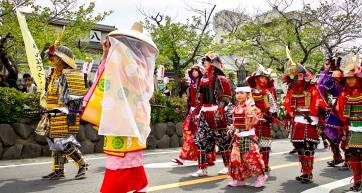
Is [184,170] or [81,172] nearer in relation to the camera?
[81,172]

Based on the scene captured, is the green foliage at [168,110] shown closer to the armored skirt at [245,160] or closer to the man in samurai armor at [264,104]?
the man in samurai armor at [264,104]

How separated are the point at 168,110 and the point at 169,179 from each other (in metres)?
5.50

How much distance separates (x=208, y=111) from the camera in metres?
7.30

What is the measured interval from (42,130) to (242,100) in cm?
320

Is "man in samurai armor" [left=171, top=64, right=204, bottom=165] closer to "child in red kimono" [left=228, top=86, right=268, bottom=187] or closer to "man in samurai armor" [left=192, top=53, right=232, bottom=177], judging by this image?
"man in samurai armor" [left=192, top=53, right=232, bottom=177]

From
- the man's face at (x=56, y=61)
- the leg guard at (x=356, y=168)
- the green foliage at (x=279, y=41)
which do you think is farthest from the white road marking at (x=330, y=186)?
the green foliage at (x=279, y=41)

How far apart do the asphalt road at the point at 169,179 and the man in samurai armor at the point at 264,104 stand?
58 cm

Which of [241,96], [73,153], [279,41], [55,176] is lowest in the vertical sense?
[55,176]

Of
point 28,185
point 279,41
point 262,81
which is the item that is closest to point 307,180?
point 262,81

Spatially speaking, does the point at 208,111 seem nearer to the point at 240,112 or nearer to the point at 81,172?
the point at 240,112

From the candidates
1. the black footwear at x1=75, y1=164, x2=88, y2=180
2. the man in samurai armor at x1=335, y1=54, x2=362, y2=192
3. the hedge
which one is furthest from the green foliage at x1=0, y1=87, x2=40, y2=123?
the man in samurai armor at x1=335, y1=54, x2=362, y2=192

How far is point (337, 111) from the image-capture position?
22.0 feet

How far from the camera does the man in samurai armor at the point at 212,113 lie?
23.5 feet

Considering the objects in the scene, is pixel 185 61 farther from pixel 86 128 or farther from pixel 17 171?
pixel 17 171
